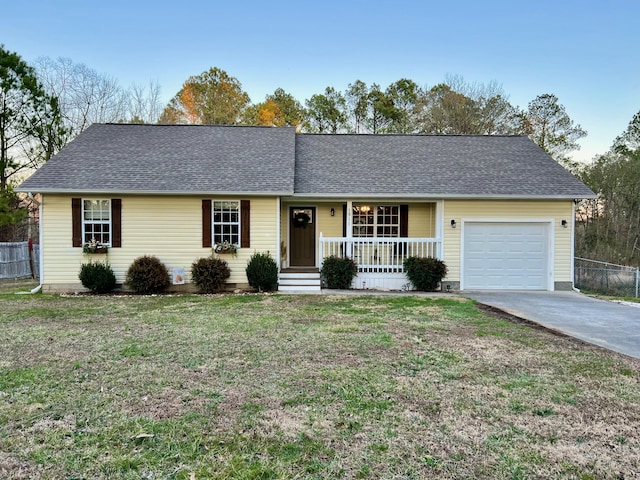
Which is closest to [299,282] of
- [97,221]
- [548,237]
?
[97,221]

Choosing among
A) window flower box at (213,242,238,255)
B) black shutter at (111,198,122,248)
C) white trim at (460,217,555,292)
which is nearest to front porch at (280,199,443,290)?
white trim at (460,217,555,292)

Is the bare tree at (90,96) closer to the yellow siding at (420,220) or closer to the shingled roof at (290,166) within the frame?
the shingled roof at (290,166)

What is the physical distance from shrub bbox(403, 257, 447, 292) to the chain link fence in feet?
17.9

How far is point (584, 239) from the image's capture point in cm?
1991

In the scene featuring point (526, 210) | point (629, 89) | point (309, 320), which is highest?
point (629, 89)

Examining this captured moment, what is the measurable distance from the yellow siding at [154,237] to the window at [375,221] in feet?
9.81

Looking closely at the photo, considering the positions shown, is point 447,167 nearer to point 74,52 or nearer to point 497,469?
point 497,469

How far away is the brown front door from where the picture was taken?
1259 cm

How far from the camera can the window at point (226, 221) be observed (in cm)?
1074

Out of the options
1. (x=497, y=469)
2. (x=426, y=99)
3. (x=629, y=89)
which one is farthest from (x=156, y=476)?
(x=426, y=99)

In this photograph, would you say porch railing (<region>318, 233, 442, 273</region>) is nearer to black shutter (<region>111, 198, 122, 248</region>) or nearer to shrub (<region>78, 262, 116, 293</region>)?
black shutter (<region>111, 198, 122, 248</region>)

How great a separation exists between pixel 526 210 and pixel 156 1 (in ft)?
50.0

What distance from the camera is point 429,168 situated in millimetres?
12227

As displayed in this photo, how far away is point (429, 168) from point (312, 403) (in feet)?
33.7
